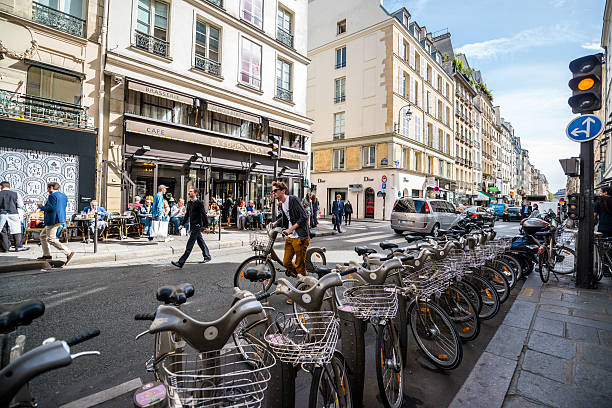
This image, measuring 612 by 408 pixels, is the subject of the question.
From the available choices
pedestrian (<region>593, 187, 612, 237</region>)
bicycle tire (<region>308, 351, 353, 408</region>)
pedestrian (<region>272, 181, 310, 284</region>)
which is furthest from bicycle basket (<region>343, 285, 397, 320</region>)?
pedestrian (<region>593, 187, 612, 237</region>)

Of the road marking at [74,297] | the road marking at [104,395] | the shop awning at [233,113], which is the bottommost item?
the road marking at [104,395]

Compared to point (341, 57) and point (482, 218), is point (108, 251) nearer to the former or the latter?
point (482, 218)

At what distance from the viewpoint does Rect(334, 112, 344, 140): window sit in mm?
29156

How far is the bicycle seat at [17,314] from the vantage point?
4.37 ft

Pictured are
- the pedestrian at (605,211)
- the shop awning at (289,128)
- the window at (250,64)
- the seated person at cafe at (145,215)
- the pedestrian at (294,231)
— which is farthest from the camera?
the shop awning at (289,128)

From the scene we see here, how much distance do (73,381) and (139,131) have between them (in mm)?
10973

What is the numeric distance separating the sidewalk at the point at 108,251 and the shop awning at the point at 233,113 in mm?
6573

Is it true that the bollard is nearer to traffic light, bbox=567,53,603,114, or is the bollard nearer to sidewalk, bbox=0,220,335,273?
traffic light, bbox=567,53,603,114

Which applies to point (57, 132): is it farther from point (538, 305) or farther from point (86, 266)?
point (538, 305)

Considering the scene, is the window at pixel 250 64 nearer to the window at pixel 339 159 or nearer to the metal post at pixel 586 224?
the window at pixel 339 159

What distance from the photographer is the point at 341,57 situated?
96.4 feet

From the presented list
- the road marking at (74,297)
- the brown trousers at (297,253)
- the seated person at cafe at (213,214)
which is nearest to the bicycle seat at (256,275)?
the brown trousers at (297,253)

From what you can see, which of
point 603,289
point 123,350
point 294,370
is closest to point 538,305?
point 603,289

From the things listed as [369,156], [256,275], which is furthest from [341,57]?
[256,275]
